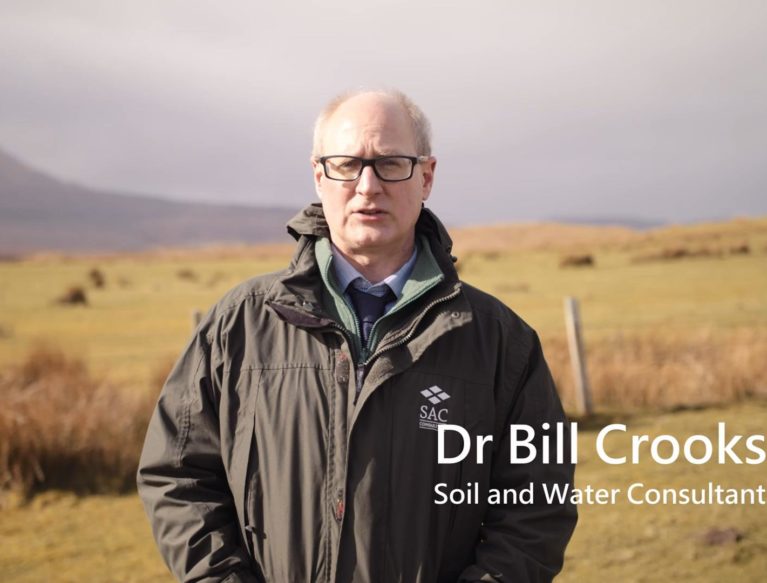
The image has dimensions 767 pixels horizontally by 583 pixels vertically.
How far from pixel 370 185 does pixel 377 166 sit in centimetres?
6

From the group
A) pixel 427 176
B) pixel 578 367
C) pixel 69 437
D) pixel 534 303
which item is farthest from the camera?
pixel 534 303

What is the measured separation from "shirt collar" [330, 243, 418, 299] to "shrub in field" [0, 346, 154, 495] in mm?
4807

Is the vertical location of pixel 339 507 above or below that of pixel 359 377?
below

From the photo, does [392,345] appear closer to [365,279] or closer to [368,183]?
[365,279]

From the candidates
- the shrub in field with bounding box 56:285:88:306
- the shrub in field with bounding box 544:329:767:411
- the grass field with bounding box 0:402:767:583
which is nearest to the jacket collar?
the grass field with bounding box 0:402:767:583

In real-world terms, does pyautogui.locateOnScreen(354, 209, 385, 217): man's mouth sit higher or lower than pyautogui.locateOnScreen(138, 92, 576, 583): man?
higher

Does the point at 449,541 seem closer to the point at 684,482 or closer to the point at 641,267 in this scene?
the point at 684,482

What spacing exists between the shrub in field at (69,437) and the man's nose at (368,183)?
496 centimetres

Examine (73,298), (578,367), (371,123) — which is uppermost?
(371,123)

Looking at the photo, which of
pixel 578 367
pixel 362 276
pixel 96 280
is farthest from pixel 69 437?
pixel 96 280

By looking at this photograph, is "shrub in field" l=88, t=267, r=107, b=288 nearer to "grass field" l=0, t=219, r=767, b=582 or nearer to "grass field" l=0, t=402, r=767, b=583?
"grass field" l=0, t=219, r=767, b=582

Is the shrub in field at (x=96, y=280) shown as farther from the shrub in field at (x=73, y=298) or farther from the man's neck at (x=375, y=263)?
the man's neck at (x=375, y=263)

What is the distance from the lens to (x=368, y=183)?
1931 millimetres

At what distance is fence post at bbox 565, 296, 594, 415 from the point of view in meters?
8.10
